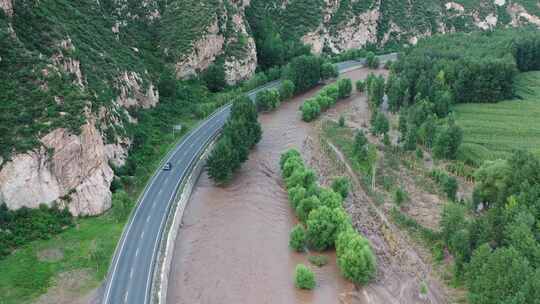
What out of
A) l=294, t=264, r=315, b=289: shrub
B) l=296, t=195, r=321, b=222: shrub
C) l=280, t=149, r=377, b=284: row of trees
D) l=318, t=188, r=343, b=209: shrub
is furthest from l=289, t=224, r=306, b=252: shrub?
l=294, t=264, r=315, b=289: shrub

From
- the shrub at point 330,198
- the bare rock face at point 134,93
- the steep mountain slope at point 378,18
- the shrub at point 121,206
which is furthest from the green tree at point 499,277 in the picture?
the steep mountain slope at point 378,18

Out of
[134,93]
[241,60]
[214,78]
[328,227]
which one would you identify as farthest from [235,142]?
[241,60]

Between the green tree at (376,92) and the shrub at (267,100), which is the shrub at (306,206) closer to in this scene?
the shrub at (267,100)

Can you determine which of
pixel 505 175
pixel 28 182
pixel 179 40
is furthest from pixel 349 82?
pixel 28 182

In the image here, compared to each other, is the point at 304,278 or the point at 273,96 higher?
the point at 273,96

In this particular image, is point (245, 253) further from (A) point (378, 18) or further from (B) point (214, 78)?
(A) point (378, 18)
